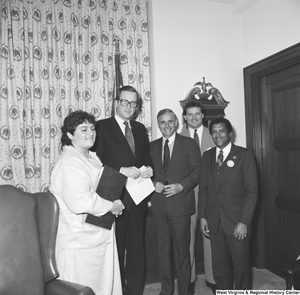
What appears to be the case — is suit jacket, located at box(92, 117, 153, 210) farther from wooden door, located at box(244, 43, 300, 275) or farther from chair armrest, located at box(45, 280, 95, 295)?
wooden door, located at box(244, 43, 300, 275)

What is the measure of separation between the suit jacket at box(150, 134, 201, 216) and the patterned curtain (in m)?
0.87

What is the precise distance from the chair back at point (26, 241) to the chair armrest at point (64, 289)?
38mm

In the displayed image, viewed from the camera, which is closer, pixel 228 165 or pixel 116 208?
pixel 116 208

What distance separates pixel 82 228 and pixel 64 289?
0.35 metres

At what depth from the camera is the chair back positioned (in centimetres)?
158

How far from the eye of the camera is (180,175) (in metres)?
2.53

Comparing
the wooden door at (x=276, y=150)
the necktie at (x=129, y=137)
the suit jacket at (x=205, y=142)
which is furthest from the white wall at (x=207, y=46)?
the necktie at (x=129, y=137)

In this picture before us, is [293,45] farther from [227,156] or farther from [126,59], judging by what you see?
[126,59]

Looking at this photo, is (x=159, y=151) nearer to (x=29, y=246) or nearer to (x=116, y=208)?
(x=116, y=208)

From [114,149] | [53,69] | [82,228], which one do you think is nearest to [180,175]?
[114,149]

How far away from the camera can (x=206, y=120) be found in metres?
3.34

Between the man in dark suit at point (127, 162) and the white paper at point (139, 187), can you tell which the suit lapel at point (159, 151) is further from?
the white paper at point (139, 187)

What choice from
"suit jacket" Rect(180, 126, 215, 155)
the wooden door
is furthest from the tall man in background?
the wooden door

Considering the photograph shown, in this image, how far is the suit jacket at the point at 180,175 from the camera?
248 cm
